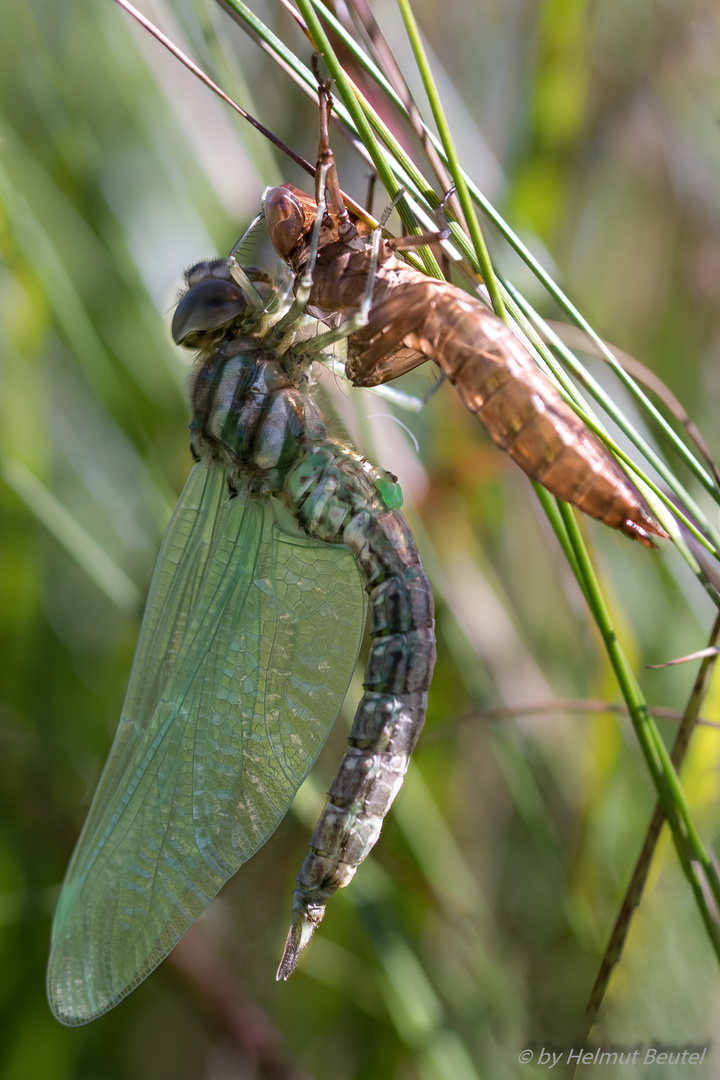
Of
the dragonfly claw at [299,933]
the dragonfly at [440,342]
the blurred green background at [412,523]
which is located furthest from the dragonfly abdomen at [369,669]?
the blurred green background at [412,523]

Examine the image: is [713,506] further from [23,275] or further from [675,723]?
[23,275]

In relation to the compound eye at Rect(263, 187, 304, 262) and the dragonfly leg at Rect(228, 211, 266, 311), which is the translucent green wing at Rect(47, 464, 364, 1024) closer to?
the dragonfly leg at Rect(228, 211, 266, 311)

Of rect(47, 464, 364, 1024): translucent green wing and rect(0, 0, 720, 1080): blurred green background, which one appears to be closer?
rect(47, 464, 364, 1024): translucent green wing

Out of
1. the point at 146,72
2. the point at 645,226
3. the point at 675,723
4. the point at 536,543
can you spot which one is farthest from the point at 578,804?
the point at 146,72

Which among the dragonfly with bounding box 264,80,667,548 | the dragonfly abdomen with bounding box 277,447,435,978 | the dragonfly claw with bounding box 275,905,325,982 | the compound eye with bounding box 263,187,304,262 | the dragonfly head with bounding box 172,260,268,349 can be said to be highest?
the compound eye with bounding box 263,187,304,262

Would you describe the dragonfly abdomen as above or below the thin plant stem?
above

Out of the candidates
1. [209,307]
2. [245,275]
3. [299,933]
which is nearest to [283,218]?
[245,275]

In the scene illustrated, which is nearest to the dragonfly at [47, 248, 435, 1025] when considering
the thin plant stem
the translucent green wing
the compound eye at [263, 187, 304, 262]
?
the translucent green wing

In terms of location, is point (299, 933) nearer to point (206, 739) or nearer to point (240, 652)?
point (206, 739)
